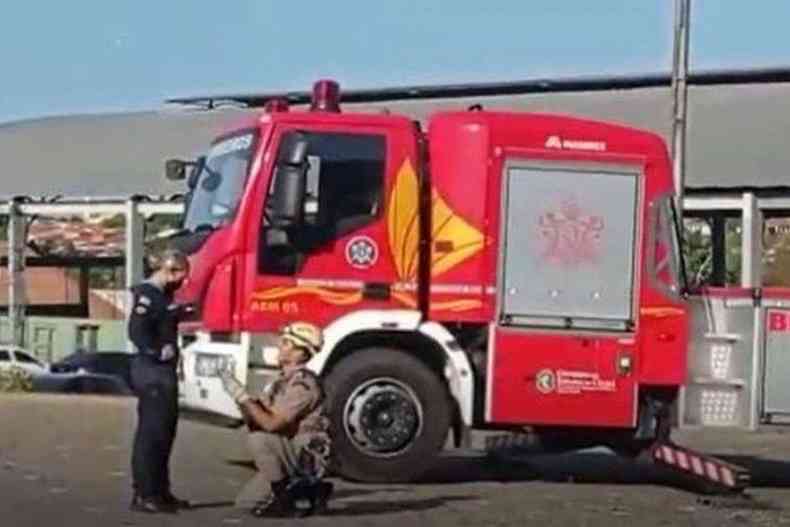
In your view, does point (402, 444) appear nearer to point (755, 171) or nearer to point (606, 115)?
point (755, 171)

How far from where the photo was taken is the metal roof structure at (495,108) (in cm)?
4425

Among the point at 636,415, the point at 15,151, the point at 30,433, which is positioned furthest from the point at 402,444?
the point at 15,151

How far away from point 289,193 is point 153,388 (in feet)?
9.33

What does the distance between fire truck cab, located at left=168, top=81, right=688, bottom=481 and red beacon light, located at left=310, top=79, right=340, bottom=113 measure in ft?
1.89

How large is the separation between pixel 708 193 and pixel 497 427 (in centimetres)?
2696

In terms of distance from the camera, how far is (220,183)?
17.6 metres

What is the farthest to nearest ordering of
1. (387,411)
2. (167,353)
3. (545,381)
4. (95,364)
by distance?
(95,364) < (545,381) < (387,411) < (167,353)

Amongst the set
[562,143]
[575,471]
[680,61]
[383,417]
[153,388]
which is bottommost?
[575,471]

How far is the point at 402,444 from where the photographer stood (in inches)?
666

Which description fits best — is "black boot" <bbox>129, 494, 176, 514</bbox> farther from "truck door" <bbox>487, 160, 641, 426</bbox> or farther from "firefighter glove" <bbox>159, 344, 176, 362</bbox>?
"truck door" <bbox>487, 160, 641, 426</bbox>

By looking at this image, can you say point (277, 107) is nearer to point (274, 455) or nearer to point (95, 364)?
point (274, 455)

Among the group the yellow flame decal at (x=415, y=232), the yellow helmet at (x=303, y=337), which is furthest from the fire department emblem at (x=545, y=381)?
the yellow helmet at (x=303, y=337)

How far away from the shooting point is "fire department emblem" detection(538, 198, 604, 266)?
17203 millimetres

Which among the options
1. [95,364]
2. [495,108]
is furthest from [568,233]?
[95,364]
